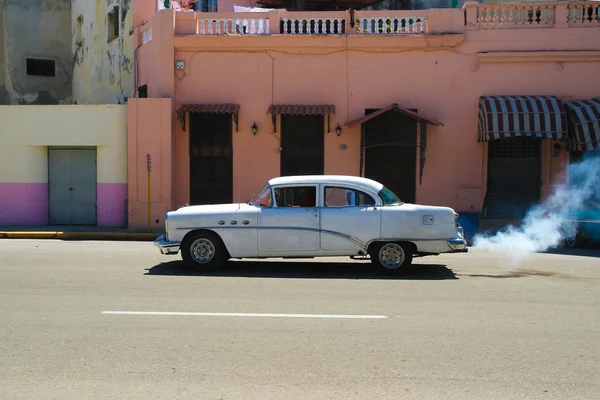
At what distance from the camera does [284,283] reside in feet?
32.0

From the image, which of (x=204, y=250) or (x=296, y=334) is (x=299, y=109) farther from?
(x=296, y=334)

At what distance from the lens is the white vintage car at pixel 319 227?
34.5 feet

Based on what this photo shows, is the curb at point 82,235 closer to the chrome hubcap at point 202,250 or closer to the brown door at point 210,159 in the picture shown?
the brown door at point 210,159

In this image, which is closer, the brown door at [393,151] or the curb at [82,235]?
the curb at [82,235]

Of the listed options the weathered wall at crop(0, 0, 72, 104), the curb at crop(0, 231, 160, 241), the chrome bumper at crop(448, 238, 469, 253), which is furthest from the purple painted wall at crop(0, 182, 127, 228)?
the chrome bumper at crop(448, 238, 469, 253)

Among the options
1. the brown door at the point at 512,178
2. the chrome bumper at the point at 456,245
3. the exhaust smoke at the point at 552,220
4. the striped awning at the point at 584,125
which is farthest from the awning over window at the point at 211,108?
the chrome bumper at the point at 456,245

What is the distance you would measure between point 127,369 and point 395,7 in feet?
78.9

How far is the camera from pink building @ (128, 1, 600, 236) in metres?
19.1

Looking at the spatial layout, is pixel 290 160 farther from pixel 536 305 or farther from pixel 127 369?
pixel 127 369

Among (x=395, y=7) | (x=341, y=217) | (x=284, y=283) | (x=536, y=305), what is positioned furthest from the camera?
(x=395, y=7)

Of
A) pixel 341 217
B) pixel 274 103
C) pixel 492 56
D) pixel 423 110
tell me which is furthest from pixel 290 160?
pixel 341 217

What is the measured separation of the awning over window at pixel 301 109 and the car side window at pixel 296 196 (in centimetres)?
840

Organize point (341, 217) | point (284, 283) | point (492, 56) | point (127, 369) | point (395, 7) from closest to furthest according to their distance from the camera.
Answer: point (127, 369) < point (284, 283) < point (341, 217) < point (492, 56) < point (395, 7)

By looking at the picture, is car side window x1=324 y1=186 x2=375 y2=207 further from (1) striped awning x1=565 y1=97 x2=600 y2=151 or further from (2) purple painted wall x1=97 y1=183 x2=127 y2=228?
(2) purple painted wall x1=97 y1=183 x2=127 y2=228
